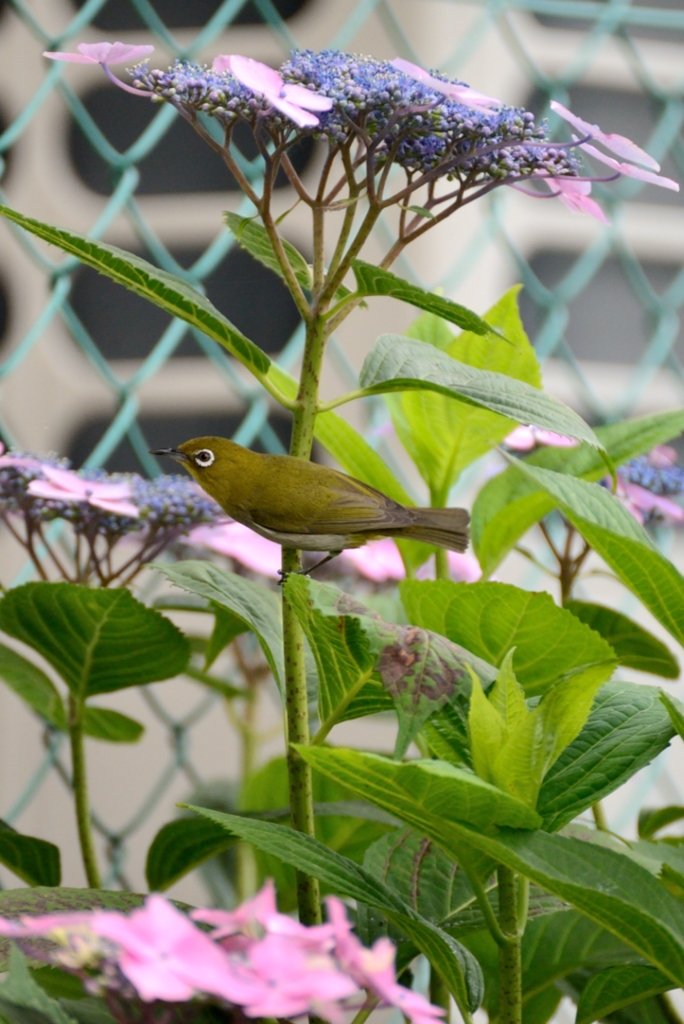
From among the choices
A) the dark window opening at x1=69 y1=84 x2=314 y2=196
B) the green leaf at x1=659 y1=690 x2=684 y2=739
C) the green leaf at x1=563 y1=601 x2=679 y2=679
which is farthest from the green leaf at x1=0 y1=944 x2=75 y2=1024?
the dark window opening at x1=69 y1=84 x2=314 y2=196

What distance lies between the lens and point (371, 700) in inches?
17.9

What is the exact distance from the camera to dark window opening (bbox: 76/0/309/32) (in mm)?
1531

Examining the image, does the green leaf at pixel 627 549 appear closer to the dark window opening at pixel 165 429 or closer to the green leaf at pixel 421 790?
the green leaf at pixel 421 790

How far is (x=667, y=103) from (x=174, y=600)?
0.74 m

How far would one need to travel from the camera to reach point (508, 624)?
49 centimetres

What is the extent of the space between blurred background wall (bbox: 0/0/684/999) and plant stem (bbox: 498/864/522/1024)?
71cm

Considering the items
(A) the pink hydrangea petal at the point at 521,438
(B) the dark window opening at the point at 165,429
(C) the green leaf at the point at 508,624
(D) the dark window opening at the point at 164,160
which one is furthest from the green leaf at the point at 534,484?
(D) the dark window opening at the point at 164,160

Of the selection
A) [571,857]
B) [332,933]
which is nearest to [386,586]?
[571,857]

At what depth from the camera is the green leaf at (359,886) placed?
366 mm

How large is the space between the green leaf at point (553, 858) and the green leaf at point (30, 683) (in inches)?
12.3

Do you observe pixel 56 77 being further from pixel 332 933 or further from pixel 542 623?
pixel 332 933

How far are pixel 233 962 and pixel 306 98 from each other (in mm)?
311

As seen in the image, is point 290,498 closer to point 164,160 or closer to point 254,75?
point 254,75

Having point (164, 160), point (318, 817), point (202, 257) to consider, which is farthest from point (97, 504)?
point (164, 160)
